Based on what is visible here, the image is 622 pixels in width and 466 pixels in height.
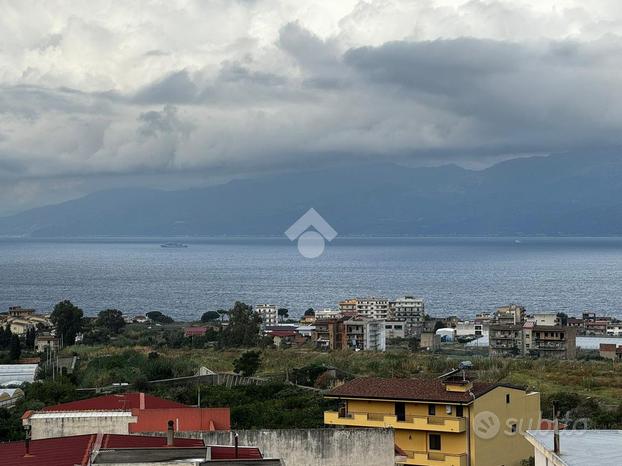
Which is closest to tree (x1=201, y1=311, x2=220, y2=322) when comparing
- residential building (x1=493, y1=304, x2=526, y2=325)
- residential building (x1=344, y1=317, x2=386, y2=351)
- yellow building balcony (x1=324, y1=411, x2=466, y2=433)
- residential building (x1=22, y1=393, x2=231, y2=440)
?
residential building (x1=344, y1=317, x2=386, y2=351)

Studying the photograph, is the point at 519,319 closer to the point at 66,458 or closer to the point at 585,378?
the point at 585,378

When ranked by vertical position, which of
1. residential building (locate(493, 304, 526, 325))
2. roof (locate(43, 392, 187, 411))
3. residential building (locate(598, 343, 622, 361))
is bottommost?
residential building (locate(598, 343, 622, 361))

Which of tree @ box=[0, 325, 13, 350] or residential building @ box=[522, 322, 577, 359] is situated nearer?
residential building @ box=[522, 322, 577, 359]

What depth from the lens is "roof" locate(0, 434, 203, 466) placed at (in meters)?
11.8

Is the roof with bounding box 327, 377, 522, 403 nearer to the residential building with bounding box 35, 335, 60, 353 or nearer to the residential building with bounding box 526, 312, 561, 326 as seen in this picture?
the residential building with bounding box 35, 335, 60, 353

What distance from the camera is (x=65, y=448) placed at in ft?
41.9

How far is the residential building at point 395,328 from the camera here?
85056mm

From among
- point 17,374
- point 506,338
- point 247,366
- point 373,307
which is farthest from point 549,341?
point 373,307

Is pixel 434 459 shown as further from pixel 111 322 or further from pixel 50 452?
pixel 111 322

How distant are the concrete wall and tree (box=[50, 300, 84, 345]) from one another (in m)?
51.6

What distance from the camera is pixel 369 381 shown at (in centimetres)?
2430

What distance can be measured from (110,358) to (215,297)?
87.5m

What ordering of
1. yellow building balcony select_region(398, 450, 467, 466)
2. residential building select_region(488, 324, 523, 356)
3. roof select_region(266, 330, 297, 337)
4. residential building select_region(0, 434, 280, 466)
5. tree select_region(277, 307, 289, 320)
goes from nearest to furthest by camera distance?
residential building select_region(0, 434, 280, 466), yellow building balcony select_region(398, 450, 467, 466), residential building select_region(488, 324, 523, 356), roof select_region(266, 330, 297, 337), tree select_region(277, 307, 289, 320)

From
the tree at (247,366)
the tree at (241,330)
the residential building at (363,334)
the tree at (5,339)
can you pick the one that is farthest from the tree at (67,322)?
the tree at (247,366)
